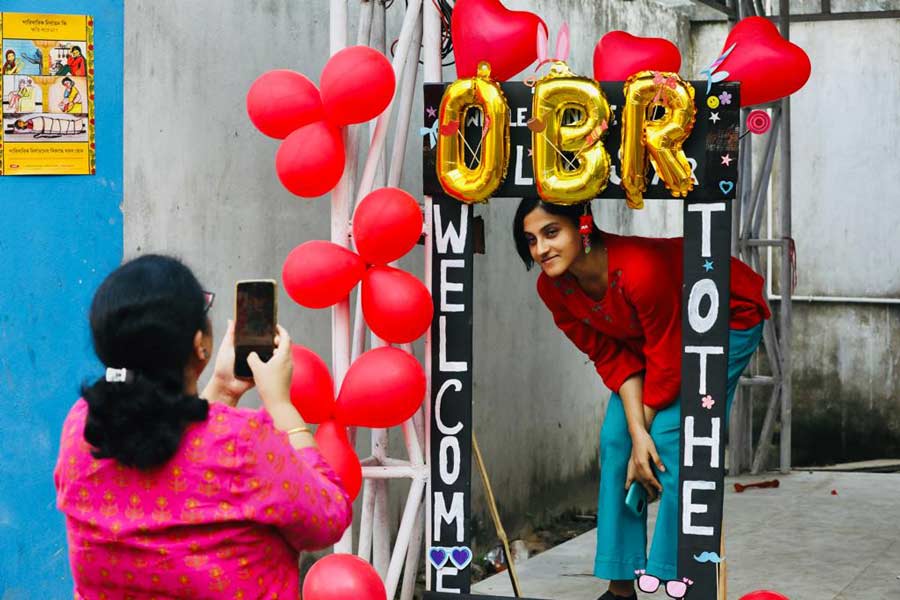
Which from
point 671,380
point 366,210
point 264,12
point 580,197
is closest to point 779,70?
point 580,197

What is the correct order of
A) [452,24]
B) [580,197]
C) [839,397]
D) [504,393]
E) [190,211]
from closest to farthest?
1. [580,197]
2. [452,24]
3. [190,211]
4. [504,393]
5. [839,397]

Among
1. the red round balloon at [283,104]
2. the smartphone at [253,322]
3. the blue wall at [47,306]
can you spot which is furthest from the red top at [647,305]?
the smartphone at [253,322]

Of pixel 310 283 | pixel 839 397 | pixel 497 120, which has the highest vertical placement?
pixel 497 120

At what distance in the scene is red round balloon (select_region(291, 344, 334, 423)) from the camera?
355 centimetres

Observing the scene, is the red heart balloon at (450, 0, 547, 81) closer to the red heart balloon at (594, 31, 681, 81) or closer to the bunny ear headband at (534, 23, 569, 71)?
the bunny ear headband at (534, 23, 569, 71)

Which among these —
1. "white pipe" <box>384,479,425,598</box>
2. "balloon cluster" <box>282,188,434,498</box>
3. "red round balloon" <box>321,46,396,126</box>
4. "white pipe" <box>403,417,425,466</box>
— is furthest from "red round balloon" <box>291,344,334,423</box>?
"red round balloon" <box>321,46,396,126</box>

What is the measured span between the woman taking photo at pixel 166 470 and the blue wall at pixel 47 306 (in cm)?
229

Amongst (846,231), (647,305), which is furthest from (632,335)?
(846,231)

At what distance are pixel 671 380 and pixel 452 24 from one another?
1246mm

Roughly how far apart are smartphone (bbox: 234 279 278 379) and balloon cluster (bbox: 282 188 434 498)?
55.0 inches

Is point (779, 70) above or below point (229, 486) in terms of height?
above

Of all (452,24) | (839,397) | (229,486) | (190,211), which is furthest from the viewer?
(839,397)

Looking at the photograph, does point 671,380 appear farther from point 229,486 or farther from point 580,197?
point 229,486

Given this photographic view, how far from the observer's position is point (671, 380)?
3.80m
